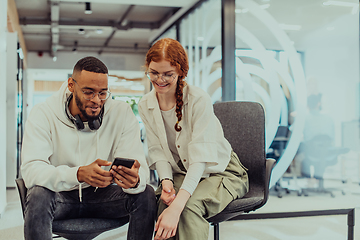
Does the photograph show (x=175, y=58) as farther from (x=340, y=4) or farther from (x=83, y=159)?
(x=340, y=4)

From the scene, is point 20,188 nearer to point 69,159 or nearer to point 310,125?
point 69,159

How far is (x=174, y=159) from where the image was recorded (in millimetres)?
1694

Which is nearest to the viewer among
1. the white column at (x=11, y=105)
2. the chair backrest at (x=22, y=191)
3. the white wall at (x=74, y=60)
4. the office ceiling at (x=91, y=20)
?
the chair backrest at (x=22, y=191)

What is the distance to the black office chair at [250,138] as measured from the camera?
5.92ft

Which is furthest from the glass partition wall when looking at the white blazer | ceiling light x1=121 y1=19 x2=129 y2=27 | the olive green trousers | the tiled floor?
ceiling light x1=121 y1=19 x2=129 y2=27

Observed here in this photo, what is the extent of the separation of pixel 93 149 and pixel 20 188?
1.07ft

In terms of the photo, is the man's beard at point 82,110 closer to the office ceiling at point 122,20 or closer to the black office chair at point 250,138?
the black office chair at point 250,138

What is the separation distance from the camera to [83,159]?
1.55 metres

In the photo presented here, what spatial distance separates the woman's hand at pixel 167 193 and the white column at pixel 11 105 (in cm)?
396

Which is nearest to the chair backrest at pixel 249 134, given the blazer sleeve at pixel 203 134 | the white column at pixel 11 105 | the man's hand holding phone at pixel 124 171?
the blazer sleeve at pixel 203 134

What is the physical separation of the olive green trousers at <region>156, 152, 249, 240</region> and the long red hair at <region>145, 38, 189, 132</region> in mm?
285

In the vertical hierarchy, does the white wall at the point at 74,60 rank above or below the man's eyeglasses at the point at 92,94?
above

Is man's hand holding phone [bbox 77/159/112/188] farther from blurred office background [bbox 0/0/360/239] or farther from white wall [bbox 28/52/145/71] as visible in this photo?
white wall [bbox 28/52/145/71]

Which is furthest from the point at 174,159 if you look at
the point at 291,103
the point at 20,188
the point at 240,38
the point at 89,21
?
the point at 89,21
